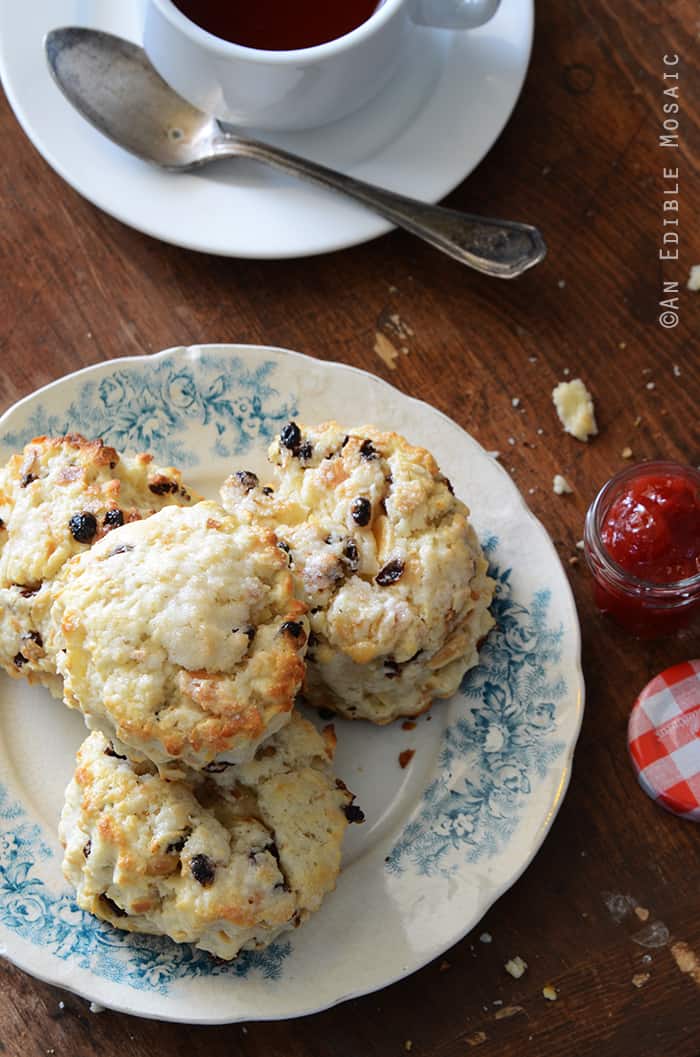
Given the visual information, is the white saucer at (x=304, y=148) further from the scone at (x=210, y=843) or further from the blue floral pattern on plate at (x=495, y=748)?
the scone at (x=210, y=843)

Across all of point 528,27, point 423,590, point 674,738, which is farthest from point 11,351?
point 674,738

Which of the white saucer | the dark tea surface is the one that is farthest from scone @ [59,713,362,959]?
→ the dark tea surface

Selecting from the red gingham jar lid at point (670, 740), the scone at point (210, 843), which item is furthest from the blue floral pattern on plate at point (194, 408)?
the red gingham jar lid at point (670, 740)

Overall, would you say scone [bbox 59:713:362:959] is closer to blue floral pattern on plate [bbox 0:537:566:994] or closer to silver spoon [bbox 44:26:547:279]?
blue floral pattern on plate [bbox 0:537:566:994]

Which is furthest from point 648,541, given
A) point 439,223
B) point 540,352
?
point 439,223

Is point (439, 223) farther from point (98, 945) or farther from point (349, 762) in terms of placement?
point (98, 945)
